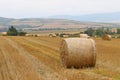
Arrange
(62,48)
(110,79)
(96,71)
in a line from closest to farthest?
(110,79) → (96,71) → (62,48)

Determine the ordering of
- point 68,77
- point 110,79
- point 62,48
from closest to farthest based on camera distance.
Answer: point 110,79
point 68,77
point 62,48

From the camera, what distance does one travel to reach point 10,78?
42.4 feet

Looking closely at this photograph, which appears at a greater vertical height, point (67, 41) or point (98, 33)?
point (67, 41)

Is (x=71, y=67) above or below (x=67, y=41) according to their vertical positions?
below

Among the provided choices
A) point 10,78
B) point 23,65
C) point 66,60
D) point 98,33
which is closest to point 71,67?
point 66,60

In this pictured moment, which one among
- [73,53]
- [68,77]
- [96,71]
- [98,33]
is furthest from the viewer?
[98,33]

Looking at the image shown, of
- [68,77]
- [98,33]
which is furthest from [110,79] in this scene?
[98,33]

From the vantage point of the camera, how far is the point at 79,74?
535 inches

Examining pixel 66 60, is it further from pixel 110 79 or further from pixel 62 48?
pixel 110 79

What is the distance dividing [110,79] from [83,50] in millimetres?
4198

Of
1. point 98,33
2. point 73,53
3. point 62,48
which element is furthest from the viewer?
point 98,33

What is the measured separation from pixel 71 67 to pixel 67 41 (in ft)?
4.78

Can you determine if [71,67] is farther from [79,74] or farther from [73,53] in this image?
Result: [79,74]

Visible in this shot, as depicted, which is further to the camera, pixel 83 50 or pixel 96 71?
pixel 83 50
